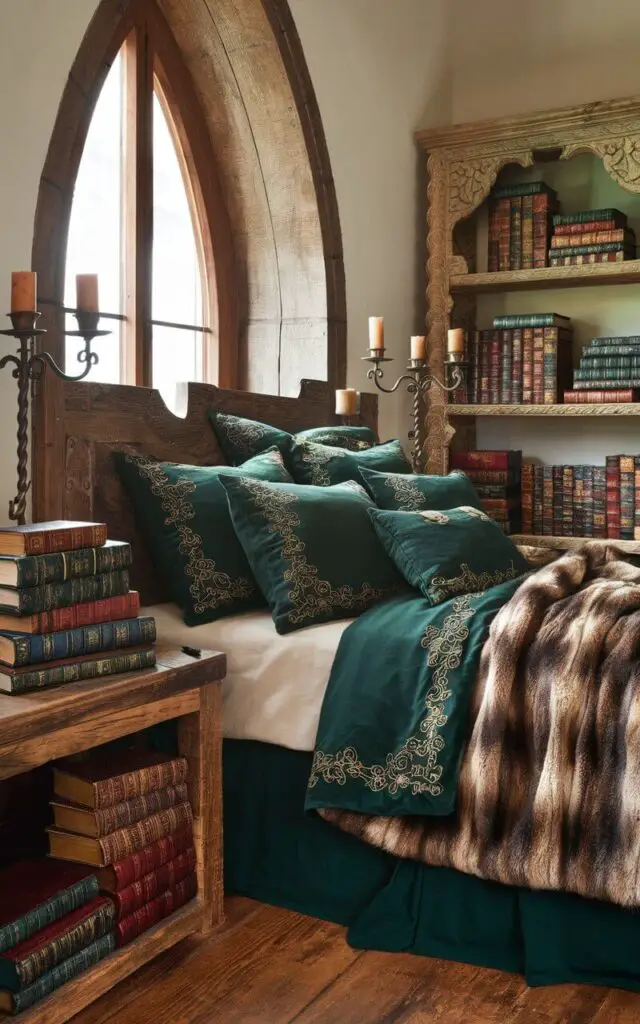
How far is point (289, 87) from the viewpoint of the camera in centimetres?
339

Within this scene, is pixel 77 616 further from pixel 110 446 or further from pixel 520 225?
pixel 520 225

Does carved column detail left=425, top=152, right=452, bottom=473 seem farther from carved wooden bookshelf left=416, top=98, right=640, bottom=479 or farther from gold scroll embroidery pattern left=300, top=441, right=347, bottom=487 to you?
gold scroll embroidery pattern left=300, top=441, right=347, bottom=487

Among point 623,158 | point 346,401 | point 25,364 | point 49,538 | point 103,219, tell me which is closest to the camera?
point 49,538

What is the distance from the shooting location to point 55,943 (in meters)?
1.74

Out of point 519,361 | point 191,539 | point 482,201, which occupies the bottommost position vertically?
point 191,539

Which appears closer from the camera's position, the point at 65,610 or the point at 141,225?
the point at 65,610

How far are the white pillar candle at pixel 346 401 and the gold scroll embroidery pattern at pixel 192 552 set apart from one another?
3.33 ft

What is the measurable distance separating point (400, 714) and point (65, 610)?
71 centimetres

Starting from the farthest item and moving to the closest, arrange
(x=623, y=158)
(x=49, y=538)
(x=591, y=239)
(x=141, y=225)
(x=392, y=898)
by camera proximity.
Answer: (x=591, y=239) < (x=623, y=158) < (x=141, y=225) < (x=392, y=898) < (x=49, y=538)

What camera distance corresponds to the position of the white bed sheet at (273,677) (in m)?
2.21

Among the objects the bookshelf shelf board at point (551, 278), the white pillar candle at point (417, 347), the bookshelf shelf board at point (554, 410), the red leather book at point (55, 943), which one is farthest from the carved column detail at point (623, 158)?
the red leather book at point (55, 943)

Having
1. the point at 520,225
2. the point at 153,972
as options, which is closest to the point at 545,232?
the point at 520,225

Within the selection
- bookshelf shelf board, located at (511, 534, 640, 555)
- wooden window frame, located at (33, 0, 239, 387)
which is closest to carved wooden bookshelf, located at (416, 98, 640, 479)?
bookshelf shelf board, located at (511, 534, 640, 555)

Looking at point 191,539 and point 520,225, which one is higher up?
point 520,225
